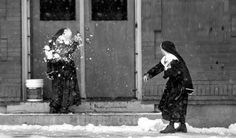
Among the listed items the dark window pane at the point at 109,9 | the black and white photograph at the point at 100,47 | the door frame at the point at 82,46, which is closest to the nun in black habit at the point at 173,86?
the black and white photograph at the point at 100,47

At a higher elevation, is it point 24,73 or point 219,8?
point 219,8

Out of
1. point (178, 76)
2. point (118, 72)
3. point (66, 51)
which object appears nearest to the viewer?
point (178, 76)

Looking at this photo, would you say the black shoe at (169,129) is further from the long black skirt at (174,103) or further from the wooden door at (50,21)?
the wooden door at (50,21)

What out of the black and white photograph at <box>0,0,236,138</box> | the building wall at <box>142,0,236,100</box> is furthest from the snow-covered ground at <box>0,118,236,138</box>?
the building wall at <box>142,0,236,100</box>

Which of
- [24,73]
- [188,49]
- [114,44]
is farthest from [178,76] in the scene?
[24,73]

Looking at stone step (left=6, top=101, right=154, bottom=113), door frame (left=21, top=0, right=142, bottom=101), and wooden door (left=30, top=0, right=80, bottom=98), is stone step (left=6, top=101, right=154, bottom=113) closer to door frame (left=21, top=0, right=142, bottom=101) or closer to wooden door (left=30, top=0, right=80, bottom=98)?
door frame (left=21, top=0, right=142, bottom=101)

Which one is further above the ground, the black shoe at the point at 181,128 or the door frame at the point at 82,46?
the door frame at the point at 82,46

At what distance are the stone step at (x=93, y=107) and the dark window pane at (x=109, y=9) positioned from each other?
1784 millimetres

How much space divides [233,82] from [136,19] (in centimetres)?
231

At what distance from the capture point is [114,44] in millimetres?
14539

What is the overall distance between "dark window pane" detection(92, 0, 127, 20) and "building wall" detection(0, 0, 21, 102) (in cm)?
160

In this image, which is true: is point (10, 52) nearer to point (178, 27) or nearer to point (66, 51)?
point (66, 51)

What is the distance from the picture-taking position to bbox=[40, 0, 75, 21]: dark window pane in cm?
1448

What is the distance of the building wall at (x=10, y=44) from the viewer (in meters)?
13.9
